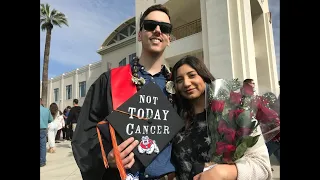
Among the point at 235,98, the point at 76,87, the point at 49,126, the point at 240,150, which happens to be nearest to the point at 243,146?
the point at 240,150

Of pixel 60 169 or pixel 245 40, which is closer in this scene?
pixel 60 169

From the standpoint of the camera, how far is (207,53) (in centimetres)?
937

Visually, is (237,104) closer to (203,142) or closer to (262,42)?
(203,142)

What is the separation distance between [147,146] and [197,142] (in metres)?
0.27

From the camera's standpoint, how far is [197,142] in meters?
1.36

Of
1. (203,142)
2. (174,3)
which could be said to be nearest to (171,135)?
(203,142)

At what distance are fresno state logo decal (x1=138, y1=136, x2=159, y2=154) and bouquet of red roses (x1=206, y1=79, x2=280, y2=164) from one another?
275 mm

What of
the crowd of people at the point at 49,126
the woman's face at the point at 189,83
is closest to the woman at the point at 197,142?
the woman's face at the point at 189,83

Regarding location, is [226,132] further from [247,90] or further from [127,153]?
[127,153]

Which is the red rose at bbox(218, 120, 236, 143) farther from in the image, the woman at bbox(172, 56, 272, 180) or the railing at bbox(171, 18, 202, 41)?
the railing at bbox(171, 18, 202, 41)

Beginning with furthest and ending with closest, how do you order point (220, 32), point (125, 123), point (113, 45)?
point (113, 45) < point (220, 32) < point (125, 123)

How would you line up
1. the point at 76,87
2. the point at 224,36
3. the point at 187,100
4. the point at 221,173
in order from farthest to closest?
the point at 76,87, the point at 224,36, the point at 187,100, the point at 221,173

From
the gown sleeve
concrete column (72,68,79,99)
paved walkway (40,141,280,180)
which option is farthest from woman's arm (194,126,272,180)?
concrete column (72,68,79,99)

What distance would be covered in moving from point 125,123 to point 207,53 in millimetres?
8430
